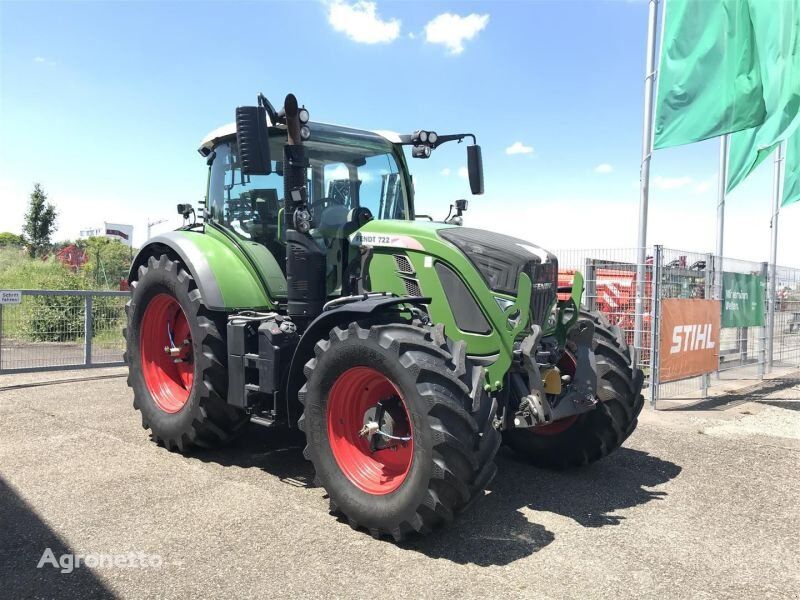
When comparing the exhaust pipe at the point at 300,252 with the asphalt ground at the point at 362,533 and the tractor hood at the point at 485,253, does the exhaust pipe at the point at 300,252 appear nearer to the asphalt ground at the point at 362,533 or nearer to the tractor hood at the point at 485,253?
the tractor hood at the point at 485,253

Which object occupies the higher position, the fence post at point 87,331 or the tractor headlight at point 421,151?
the tractor headlight at point 421,151

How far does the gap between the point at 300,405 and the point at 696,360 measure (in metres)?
6.08

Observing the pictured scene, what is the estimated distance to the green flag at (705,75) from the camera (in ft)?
25.3

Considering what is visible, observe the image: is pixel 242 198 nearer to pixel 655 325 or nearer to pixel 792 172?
pixel 655 325

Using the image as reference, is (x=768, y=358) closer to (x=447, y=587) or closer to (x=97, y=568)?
(x=447, y=587)

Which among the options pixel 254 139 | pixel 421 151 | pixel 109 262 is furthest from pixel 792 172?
pixel 109 262

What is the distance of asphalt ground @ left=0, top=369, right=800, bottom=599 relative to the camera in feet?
A: 10.1

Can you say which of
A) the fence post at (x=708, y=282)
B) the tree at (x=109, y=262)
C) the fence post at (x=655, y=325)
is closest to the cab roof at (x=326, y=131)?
the fence post at (x=655, y=325)

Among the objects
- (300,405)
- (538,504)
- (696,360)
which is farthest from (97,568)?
(696,360)

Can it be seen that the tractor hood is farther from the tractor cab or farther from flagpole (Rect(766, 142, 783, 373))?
flagpole (Rect(766, 142, 783, 373))

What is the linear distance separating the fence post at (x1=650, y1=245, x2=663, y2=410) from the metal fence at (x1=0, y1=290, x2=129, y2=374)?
7370 mm

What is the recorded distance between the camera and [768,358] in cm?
1034

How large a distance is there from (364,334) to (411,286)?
0.74 meters

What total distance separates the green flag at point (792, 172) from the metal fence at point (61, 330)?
1103cm
